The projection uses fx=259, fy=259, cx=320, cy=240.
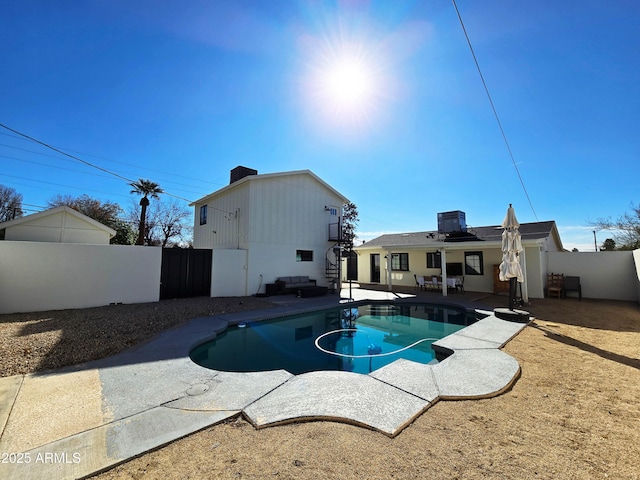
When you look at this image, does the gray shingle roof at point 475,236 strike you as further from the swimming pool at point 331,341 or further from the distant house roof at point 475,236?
the swimming pool at point 331,341

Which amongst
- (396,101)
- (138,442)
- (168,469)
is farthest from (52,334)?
(396,101)

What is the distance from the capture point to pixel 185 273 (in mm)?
10016

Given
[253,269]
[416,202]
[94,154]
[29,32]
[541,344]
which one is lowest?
[541,344]

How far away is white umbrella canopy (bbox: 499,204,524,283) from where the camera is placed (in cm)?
743

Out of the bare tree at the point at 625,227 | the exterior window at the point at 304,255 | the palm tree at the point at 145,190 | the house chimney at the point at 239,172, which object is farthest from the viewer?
the palm tree at the point at 145,190

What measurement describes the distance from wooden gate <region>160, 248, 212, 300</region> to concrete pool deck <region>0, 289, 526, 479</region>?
5.76m

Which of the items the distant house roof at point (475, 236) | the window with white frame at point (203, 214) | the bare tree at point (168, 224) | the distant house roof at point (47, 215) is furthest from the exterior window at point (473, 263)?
the bare tree at point (168, 224)

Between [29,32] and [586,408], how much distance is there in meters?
12.7

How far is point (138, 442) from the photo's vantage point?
2.15m

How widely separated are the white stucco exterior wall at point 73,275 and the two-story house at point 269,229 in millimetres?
2508

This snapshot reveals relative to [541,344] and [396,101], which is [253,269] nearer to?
[396,101]

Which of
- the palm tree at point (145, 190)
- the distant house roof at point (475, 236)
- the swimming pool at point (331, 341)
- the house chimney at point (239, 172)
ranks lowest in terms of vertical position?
the swimming pool at point (331, 341)

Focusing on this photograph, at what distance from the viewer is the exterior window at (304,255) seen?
1310 cm

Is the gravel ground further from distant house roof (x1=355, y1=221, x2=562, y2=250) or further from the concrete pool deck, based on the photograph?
distant house roof (x1=355, y1=221, x2=562, y2=250)
